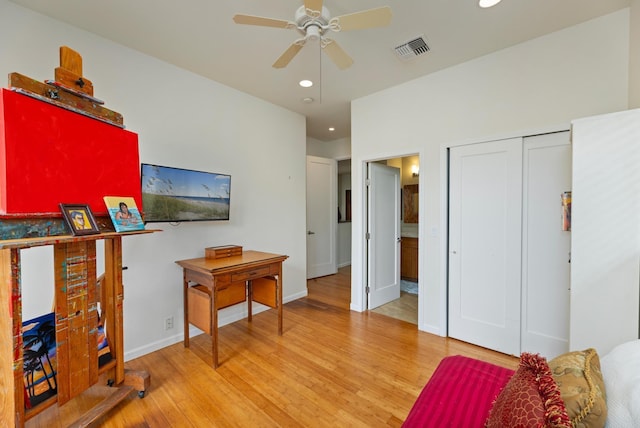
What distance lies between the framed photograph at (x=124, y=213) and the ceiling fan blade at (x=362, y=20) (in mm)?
1788

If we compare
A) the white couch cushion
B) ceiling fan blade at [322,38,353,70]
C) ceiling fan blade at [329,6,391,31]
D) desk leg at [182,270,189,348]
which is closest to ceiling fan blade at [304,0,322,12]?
ceiling fan blade at [329,6,391,31]

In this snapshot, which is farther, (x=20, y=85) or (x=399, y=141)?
(x=399, y=141)

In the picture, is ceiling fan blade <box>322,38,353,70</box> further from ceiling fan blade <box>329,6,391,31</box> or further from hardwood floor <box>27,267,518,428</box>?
hardwood floor <box>27,267,518,428</box>

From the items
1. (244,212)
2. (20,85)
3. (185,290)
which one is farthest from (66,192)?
(244,212)

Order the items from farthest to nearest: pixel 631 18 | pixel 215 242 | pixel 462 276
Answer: pixel 215 242, pixel 462 276, pixel 631 18

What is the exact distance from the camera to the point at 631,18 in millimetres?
1965

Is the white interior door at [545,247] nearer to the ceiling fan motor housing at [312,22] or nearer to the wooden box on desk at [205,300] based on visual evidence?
the ceiling fan motor housing at [312,22]

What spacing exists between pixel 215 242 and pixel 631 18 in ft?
13.6

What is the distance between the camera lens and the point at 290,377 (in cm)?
219

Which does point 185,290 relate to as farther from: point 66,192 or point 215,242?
point 66,192

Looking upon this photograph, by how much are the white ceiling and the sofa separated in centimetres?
230

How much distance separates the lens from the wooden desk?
232cm

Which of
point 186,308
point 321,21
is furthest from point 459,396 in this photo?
point 186,308

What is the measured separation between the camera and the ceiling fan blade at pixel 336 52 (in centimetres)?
185
